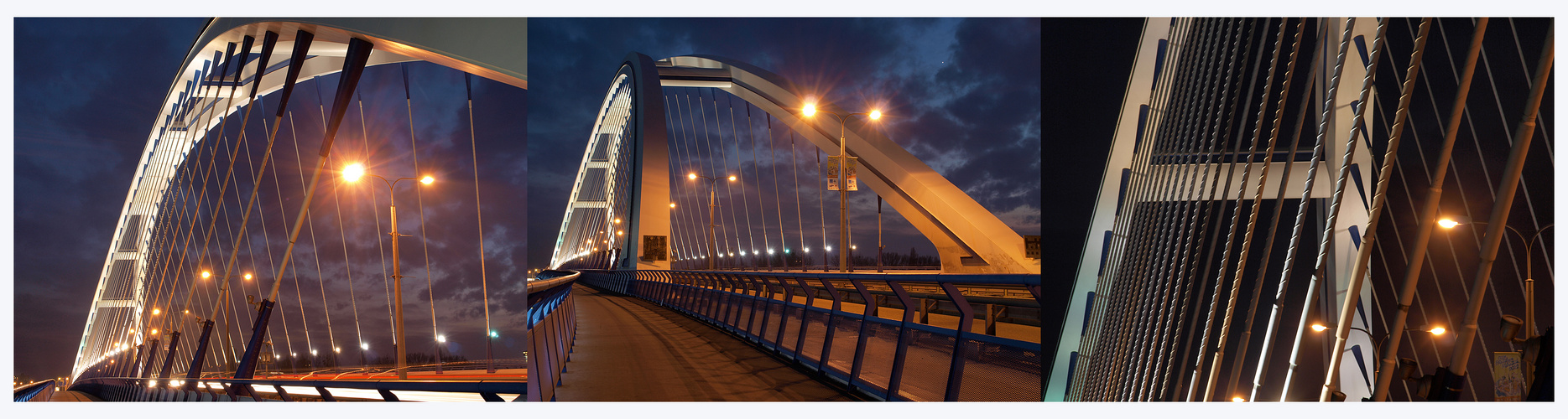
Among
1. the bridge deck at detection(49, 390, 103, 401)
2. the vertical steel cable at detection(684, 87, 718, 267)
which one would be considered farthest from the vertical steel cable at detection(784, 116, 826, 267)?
the bridge deck at detection(49, 390, 103, 401)

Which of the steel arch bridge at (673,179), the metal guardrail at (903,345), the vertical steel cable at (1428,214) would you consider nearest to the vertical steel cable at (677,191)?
the steel arch bridge at (673,179)

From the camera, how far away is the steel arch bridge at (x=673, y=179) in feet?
47.5

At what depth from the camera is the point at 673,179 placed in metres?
31.9

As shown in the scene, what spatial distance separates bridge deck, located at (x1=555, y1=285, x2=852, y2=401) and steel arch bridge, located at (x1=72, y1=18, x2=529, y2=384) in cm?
213

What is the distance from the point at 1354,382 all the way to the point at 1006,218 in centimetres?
958

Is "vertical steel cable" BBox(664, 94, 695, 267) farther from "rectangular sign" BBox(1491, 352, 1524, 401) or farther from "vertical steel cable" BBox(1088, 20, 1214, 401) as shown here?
"rectangular sign" BBox(1491, 352, 1524, 401)

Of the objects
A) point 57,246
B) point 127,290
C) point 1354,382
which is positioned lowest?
point 127,290

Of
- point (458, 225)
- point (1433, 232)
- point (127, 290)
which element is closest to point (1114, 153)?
point (1433, 232)

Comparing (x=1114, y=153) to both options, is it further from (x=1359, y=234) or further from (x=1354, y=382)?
(x=1354, y=382)

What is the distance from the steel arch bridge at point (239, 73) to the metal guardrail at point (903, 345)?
2589mm

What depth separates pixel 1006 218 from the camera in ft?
48.1

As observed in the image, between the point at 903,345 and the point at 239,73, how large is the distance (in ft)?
34.9

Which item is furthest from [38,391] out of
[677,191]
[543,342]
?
[677,191]

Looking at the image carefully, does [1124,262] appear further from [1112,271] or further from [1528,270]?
[1528,270]
